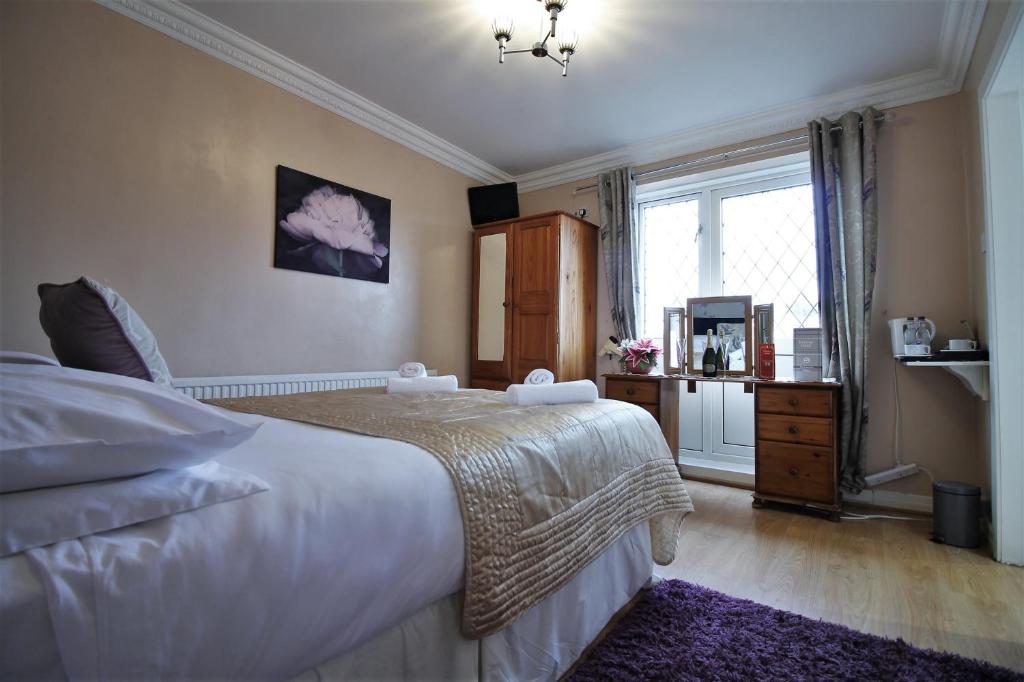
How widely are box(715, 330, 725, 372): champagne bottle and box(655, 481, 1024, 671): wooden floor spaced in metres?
1.03

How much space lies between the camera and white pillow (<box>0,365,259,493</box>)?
20.7 inches

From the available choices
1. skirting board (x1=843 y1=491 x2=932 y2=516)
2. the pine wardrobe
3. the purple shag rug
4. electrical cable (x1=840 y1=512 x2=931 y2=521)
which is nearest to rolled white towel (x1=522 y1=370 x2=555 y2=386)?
the purple shag rug

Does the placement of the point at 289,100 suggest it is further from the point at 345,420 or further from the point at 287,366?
the point at 345,420

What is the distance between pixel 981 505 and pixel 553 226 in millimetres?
3089

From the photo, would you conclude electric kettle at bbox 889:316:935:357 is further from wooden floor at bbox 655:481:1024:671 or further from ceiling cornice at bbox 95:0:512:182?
ceiling cornice at bbox 95:0:512:182

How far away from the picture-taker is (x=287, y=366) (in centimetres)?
296

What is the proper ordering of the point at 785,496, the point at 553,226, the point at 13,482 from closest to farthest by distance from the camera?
the point at 13,482, the point at 785,496, the point at 553,226

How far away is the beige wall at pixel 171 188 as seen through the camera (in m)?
2.06

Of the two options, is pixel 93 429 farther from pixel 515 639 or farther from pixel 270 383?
pixel 270 383

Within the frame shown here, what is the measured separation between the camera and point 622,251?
3953mm

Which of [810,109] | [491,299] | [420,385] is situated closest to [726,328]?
[810,109]

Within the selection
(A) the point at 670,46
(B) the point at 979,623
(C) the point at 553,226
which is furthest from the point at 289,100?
(B) the point at 979,623

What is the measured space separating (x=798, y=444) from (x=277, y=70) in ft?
→ 12.7

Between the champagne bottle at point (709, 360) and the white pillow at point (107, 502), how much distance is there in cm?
319
